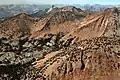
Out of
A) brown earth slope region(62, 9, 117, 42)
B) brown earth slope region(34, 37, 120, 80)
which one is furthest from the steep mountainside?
brown earth slope region(34, 37, 120, 80)

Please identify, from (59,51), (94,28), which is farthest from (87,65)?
(94,28)

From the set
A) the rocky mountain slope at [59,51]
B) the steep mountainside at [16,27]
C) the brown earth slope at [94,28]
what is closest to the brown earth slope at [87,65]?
the rocky mountain slope at [59,51]

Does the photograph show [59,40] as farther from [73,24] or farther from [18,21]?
[18,21]

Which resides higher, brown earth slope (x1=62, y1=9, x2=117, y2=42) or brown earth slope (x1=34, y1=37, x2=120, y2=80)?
brown earth slope (x1=34, y1=37, x2=120, y2=80)

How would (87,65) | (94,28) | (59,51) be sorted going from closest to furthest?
(87,65) → (59,51) → (94,28)

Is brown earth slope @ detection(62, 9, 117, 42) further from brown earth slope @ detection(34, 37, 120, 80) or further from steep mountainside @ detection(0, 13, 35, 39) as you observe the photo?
brown earth slope @ detection(34, 37, 120, 80)

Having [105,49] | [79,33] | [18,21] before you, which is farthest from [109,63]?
[18,21]

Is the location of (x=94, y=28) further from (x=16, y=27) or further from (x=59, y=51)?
(x=16, y=27)

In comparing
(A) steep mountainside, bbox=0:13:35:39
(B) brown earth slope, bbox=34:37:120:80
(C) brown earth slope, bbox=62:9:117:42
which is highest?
(B) brown earth slope, bbox=34:37:120:80

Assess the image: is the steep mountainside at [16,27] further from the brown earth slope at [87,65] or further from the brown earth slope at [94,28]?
the brown earth slope at [87,65]

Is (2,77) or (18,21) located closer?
(2,77)

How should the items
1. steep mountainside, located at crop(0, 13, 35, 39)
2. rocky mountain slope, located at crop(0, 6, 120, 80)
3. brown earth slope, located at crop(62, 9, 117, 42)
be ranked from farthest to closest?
1. steep mountainside, located at crop(0, 13, 35, 39)
2. brown earth slope, located at crop(62, 9, 117, 42)
3. rocky mountain slope, located at crop(0, 6, 120, 80)
